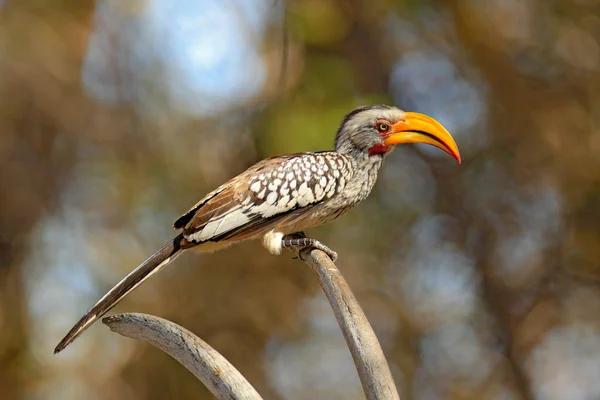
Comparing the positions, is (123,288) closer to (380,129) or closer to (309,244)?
(309,244)

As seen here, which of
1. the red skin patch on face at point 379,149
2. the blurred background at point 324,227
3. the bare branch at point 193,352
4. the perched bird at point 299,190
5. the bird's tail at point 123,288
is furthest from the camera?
the blurred background at point 324,227

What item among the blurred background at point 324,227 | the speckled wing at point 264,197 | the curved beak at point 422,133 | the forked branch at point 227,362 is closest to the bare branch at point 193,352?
the forked branch at point 227,362

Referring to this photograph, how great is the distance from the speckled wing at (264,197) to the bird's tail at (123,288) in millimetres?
56

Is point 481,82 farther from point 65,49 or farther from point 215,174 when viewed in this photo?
point 65,49

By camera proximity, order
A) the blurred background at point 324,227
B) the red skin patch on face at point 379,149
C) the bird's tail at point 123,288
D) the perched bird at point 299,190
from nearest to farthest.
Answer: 1. the bird's tail at point 123,288
2. the perched bird at point 299,190
3. the red skin patch on face at point 379,149
4. the blurred background at point 324,227

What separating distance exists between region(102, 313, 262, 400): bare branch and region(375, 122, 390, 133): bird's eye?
88cm

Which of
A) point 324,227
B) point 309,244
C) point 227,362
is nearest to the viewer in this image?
point 227,362

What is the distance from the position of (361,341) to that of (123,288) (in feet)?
2.06

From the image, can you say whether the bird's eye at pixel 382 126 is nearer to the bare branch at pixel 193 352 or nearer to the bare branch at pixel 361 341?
the bare branch at pixel 361 341

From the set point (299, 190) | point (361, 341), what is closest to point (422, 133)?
point (299, 190)

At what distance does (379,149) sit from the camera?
2.20 meters

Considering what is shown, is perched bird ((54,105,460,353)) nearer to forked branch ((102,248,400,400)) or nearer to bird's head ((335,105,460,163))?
bird's head ((335,105,460,163))

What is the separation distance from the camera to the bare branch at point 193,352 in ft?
5.03

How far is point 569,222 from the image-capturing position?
447 cm
